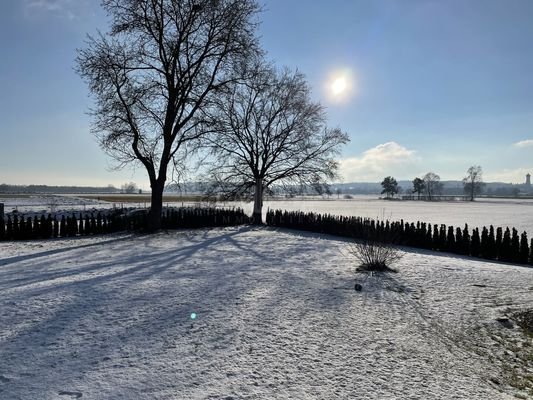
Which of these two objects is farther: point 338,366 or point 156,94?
point 156,94

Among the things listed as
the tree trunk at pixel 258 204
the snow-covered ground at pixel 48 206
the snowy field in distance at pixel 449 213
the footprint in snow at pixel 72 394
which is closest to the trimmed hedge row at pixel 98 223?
the tree trunk at pixel 258 204

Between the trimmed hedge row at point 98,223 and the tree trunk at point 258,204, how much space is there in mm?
531

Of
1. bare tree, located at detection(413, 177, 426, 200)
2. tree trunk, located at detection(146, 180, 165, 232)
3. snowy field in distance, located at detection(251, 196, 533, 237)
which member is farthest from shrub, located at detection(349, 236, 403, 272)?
bare tree, located at detection(413, 177, 426, 200)

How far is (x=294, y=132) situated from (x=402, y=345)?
1952 centimetres

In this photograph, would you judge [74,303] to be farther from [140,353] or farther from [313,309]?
[313,309]

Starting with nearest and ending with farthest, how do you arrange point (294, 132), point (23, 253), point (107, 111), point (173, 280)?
point (173, 280), point (23, 253), point (107, 111), point (294, 132)

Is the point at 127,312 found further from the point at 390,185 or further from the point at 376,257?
the point at 390,185

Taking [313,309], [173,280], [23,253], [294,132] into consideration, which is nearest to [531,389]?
[313,309]

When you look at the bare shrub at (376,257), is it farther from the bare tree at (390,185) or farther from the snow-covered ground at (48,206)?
the bare tree at (390,185)

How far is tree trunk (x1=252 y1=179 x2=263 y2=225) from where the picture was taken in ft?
68.3

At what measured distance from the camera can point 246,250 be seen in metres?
9.98

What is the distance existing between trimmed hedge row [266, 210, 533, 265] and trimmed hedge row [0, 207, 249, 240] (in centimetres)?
576

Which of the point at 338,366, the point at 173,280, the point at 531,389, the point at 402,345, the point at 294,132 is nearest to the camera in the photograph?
the point at 531,389

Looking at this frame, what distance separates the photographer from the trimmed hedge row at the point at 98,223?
44.4 feet
